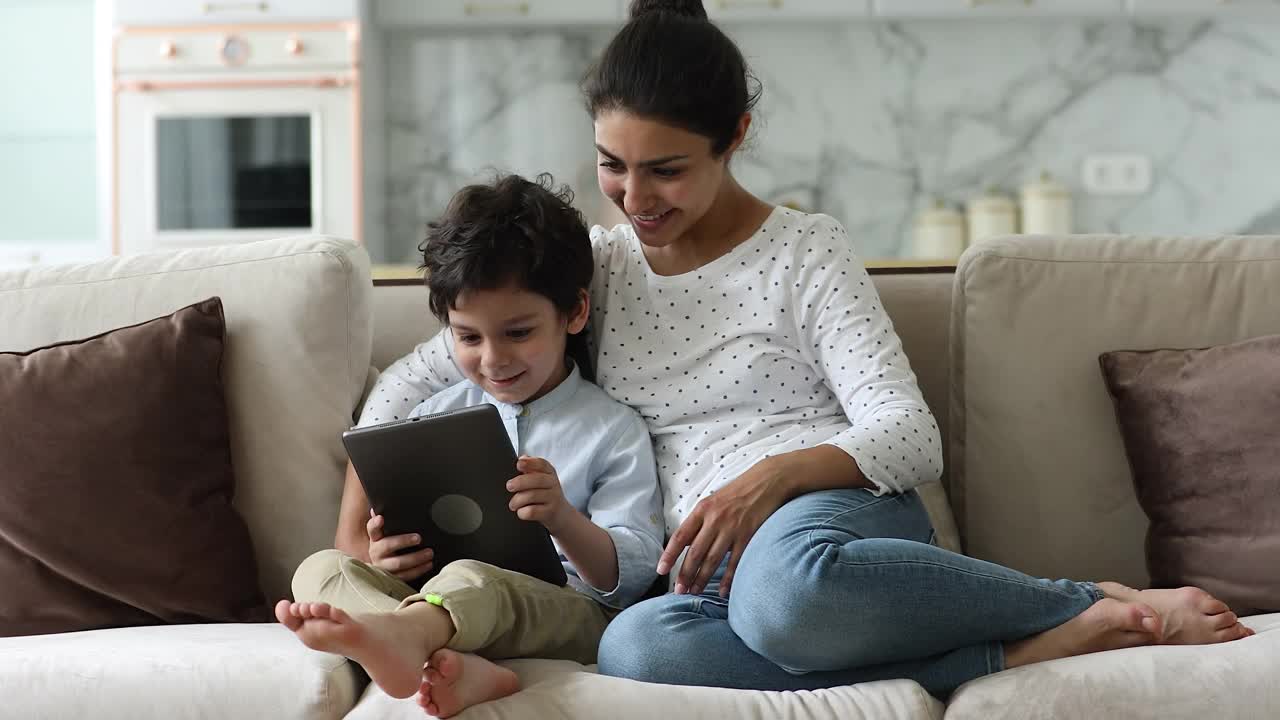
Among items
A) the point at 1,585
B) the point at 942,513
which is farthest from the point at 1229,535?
the point at 1,585

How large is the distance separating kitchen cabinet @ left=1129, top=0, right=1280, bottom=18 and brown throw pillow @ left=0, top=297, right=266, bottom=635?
316 cm

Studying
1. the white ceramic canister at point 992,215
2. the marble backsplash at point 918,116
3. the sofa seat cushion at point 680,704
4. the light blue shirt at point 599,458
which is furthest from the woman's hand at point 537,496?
the white ceramic canister at point 992,215

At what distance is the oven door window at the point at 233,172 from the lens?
11.9ft

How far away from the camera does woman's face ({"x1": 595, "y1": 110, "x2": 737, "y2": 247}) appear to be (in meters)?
1.42

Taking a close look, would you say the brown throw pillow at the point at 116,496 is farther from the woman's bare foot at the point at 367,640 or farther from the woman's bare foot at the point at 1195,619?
the woman's bare foot at the point at 1195,619

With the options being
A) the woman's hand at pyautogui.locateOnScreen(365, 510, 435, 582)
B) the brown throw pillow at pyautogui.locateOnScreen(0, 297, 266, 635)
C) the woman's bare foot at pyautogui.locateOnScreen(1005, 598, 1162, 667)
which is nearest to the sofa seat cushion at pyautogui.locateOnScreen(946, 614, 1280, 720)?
the woman's bare foot at pyautogui.locateOnScreen(1005, 598, 1162, 667)

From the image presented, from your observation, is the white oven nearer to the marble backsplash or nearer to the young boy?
the marble backsplash

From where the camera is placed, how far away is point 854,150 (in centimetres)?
388

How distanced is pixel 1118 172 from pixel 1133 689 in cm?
304

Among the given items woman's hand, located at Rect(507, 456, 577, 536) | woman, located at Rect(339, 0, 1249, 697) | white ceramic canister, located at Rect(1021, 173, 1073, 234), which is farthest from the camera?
white ceramic canister, located at Rect(1021, 173, 1073, 234)

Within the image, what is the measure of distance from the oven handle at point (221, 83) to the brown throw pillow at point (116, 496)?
2.25m

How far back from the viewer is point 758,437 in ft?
4.77

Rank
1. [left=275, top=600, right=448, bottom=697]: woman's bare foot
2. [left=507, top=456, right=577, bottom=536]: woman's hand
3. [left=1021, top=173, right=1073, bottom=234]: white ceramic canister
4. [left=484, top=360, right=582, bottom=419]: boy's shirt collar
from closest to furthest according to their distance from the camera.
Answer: [left=275, top=600, right=448, bottom=697]: woman's bare foot < [left=507, top=456, right=577, bottom=536]: woman's hand < [left=484, top=360, right=582, bottom=419]: boy's shirt collar < [left=1021, top=173, right=1073, bottom=234]: white ceramic canister

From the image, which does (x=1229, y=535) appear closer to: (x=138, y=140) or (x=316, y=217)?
(x=316, y=217)
